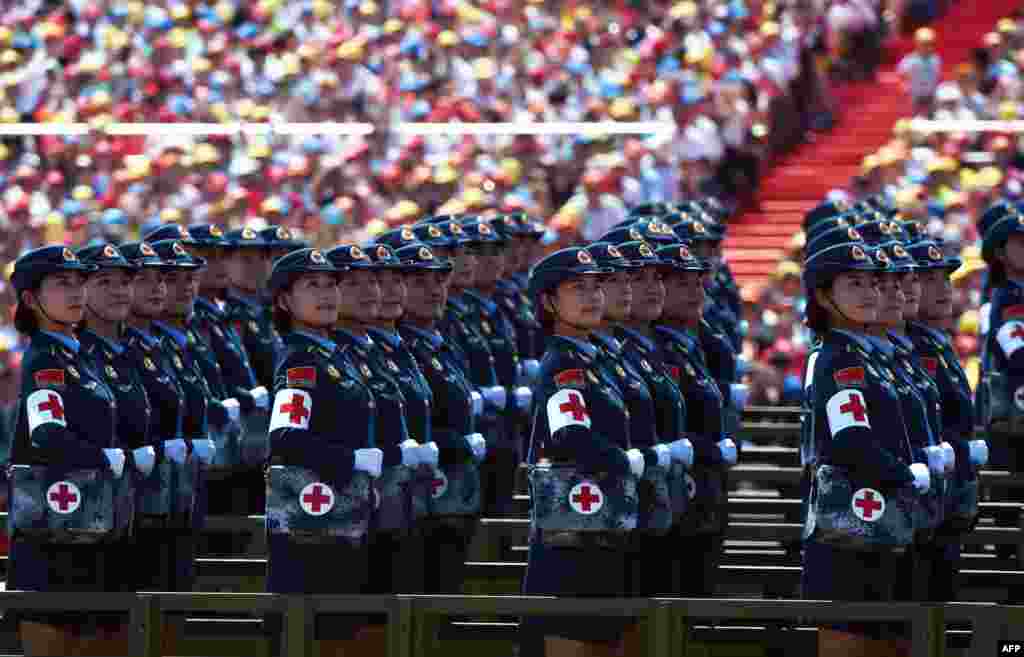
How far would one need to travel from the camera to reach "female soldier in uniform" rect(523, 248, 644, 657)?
33.3 ft

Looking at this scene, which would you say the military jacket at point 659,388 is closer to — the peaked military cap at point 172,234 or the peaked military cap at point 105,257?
the peaked military cap at point 105,257

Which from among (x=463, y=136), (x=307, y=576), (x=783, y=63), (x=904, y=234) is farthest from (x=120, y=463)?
(x=783, y=63)

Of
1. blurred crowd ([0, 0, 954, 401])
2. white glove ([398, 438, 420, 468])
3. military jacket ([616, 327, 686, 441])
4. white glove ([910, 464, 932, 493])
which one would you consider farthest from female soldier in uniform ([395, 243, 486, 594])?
blurred crowd ([0, 0, 954, 401])

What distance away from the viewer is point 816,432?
10.3 metres

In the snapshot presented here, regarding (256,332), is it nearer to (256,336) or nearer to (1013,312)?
(256,336)

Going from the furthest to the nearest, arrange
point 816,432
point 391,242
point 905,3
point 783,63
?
point 905,3
point 783,63
point 391,242
point 816,432

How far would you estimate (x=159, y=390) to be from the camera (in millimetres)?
11812

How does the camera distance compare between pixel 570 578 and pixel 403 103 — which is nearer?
pixel 570 578

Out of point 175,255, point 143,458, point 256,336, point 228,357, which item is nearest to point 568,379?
point 143,458

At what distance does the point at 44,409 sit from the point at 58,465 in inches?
8.7

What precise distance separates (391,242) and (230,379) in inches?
65.0

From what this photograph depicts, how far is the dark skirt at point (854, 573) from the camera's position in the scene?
10.2 meters

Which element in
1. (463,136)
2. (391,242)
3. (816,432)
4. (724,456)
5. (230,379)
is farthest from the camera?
(463,136)

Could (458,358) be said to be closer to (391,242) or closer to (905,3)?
(391,242)
